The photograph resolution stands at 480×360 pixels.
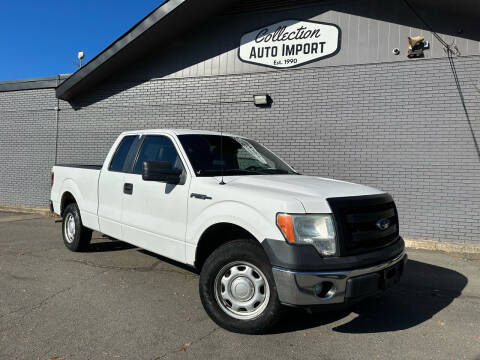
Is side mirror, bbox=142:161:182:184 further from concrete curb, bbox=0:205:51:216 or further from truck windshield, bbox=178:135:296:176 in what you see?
concrete curb, bbox=0:205:51:216

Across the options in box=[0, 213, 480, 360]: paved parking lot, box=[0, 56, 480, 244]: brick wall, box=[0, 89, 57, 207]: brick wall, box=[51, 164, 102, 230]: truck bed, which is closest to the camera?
box=[0, 213, 480, 360]: paved parking lot

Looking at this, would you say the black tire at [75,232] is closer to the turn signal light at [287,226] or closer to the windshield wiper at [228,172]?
the windshield wiper at [228,172]

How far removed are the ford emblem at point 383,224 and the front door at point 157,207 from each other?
1.87 metres

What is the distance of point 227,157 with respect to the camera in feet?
14.8

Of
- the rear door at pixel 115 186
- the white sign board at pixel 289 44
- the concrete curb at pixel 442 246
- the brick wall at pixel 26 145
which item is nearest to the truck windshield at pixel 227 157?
the rear door at pixel 115 186

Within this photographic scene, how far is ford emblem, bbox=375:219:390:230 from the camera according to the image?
11.5 ft

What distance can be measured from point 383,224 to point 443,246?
14.8ft

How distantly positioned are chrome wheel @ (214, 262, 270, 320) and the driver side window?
135cm

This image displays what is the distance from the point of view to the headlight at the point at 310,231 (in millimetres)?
3121

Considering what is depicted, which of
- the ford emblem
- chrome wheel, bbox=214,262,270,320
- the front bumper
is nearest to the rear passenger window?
chrome wheel, bbox=214,262,270,320

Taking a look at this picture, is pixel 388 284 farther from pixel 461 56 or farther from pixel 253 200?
pixel 461 56

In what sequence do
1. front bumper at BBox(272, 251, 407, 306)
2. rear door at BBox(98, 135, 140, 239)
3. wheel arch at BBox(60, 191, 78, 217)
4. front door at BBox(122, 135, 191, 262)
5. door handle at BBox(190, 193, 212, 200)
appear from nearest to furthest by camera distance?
front bumper at BBox(272, 251, 407, 306)
door handle at BBox(190, 193, 212, 200)
front door at BBox(122, 135, 191, 262)
rear door at BBox(98, 135, 140, 239)
wheel arch at BBox(60, 191, 78, 217)

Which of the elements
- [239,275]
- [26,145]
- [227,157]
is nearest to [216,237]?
[239,275]

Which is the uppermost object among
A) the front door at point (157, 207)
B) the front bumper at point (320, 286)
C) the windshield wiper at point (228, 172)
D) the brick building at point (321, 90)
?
the brick building at point (321, 90)
